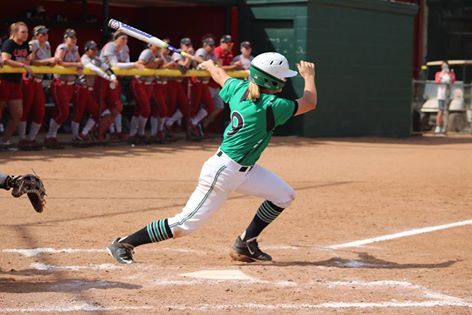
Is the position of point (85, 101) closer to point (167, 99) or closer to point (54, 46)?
point (167, 99)

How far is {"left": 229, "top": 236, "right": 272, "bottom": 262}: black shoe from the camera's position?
7.16 m

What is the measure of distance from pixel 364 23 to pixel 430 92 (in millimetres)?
3991

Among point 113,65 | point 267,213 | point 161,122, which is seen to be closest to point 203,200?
point 267,213

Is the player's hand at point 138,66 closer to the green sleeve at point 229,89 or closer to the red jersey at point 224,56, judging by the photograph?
the red jersey at point 224,56

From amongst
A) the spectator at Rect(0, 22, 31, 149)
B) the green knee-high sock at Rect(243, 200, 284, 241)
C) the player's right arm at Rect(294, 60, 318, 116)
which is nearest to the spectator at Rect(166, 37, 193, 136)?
the spectator at Rect(0, 22, 31, 149)

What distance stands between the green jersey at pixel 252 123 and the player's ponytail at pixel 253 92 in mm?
42

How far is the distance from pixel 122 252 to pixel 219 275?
72 cm

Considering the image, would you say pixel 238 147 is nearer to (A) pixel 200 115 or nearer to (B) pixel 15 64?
(B) pixel 15 64

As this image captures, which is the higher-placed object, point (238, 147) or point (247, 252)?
point (238, 147)

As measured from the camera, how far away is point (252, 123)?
21.9 feet

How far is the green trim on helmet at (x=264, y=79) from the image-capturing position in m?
6.72

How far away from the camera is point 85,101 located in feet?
49.7

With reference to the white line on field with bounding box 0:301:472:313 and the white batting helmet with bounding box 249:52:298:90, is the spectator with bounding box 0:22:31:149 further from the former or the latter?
the white line on field with bounding box 0:301:472:313

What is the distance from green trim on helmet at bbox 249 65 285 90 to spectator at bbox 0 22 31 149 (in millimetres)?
7490
